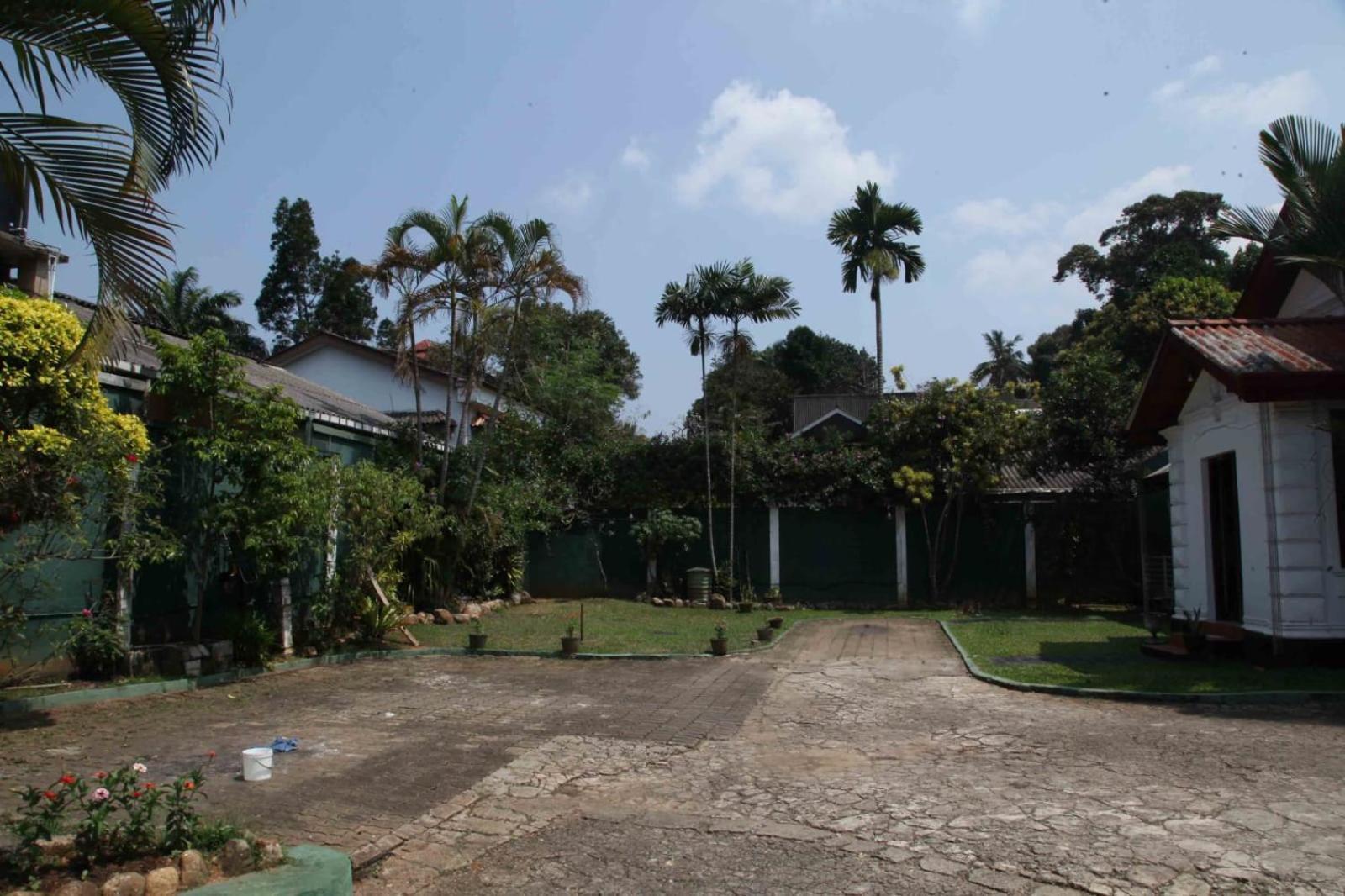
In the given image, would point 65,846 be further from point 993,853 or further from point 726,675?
point 726,675

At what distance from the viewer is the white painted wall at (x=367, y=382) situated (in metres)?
26.9

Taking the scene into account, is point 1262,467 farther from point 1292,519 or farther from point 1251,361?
point 1251,361

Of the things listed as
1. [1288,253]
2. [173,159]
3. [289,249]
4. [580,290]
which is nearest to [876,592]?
[580,290]

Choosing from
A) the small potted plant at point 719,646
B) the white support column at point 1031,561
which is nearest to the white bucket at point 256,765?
the small potted plant at point 719,646

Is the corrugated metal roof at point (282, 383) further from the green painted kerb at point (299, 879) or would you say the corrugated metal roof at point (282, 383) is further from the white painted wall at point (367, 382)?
the white painted wall at point (367, 382)

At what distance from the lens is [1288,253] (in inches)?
396

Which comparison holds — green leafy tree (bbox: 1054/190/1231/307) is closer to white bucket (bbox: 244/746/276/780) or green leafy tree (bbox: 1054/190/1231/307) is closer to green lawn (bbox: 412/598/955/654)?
green lawn (bbox: 412/598/955/654)

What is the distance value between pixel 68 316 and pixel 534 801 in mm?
5783

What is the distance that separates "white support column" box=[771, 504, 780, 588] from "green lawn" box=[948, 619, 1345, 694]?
559cm

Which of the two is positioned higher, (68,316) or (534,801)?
(68,316)

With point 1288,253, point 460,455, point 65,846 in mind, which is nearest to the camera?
point 65,846

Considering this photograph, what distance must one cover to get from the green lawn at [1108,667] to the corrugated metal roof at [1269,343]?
3196mm

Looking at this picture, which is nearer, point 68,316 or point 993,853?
point 993,853

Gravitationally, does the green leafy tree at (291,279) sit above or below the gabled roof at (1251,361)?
above
